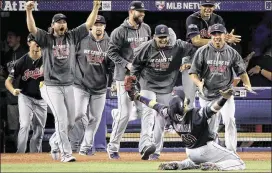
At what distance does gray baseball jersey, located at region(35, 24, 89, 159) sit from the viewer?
11141 mm

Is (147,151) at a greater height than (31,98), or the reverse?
(31,98)

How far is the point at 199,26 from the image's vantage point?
12.6 metres

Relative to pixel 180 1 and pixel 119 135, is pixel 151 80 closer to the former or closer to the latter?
pixel 119 135

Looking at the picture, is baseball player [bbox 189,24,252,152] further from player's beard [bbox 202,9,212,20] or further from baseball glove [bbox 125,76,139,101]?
baseball glove [bbox 125,76,139,101]

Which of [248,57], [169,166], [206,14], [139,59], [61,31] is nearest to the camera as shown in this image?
[169,166]

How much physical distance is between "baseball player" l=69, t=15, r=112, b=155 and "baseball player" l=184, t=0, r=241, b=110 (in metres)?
1.22

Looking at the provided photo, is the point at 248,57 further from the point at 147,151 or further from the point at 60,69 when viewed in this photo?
the point at 60,69

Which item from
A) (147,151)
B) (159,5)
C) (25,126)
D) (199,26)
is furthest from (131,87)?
(159,5)

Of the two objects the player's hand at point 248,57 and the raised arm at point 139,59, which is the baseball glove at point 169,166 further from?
the player's hand at point 248,57

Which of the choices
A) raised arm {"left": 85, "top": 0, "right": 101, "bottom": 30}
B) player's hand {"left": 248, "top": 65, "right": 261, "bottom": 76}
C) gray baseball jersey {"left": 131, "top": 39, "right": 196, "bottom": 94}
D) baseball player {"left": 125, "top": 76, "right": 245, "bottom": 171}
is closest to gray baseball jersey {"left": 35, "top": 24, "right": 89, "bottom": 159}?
raised arm {"left": 85, "top": 0, "right": 101, "bottom": 30}

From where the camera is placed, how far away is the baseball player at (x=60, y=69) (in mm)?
11125

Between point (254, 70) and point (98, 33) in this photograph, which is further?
point (254, 70)

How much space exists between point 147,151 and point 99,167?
1235 millimetres

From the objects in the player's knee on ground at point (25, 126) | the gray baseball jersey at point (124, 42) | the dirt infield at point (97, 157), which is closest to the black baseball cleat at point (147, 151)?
the dirt infield at point (97, 157)
